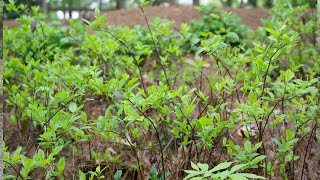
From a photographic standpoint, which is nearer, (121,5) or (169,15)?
(169,15)

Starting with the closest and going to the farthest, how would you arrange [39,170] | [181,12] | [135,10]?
[39,170] → [181,12] → [135,10]

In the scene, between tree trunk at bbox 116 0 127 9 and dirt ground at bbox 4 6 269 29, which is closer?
dirt ground at bbox 4 6 269 29

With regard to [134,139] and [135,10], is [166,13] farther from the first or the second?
[134,139]

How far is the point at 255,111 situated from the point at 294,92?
0.28 metres

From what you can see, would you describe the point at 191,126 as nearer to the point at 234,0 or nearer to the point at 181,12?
the point at 181,12

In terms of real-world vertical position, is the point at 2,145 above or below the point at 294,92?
below

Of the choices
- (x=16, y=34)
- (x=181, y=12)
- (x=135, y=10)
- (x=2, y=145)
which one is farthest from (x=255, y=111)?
(x=135, y=10)

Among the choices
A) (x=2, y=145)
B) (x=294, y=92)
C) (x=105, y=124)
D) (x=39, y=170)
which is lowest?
(x=39, y=170)

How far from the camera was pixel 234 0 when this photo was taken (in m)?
12.2

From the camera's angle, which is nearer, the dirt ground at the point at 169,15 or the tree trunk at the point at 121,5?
the dirt ground at the point at 169,15

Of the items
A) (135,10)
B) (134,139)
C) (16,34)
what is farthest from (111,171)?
(135,10)

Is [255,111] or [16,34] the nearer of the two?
[255,111]

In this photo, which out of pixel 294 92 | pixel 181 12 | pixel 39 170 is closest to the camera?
pixel 294 92

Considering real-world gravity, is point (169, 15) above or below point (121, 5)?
above
